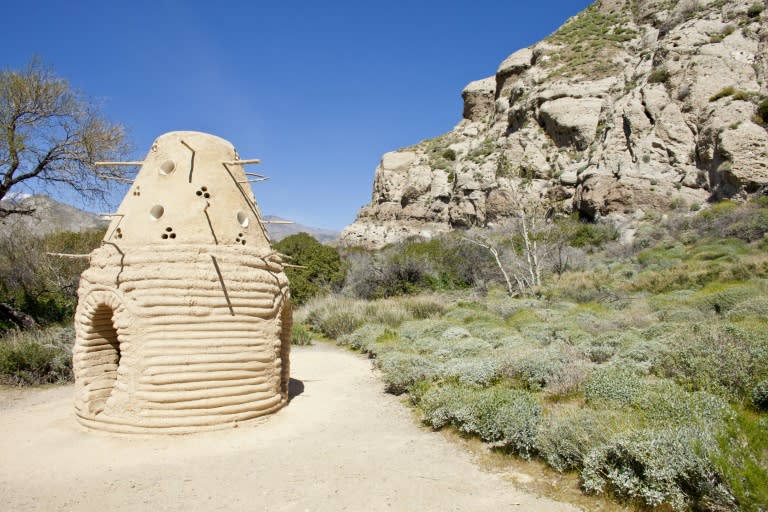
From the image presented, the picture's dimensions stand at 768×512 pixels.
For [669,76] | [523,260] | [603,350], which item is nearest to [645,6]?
[669,76]

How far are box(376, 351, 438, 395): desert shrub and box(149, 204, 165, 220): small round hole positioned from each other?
5186mm

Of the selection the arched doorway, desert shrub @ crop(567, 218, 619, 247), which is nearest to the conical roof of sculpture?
the arched doorway

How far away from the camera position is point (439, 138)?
57656 mm

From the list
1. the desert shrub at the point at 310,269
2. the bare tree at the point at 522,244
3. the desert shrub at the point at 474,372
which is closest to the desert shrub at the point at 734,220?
the bare tree at the point at 522,244

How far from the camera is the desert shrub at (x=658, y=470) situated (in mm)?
3627

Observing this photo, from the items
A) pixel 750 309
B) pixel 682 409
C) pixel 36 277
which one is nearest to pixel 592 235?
pixel 750 309

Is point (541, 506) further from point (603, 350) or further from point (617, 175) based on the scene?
point (617, 175)

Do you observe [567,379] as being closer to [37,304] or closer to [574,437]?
Answer: [574,437]

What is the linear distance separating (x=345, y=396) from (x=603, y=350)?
5.29 m

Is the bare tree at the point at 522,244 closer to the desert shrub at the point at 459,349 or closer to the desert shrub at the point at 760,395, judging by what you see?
the desert shrub at the point at 459,349

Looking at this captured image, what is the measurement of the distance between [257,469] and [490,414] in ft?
10.0

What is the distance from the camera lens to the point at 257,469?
5141 mm

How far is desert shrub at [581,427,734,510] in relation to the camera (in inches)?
143

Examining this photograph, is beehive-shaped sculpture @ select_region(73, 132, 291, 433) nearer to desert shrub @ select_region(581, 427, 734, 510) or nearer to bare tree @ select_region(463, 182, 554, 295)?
desert shrub @ select_region(581, 427, 734, 510)
